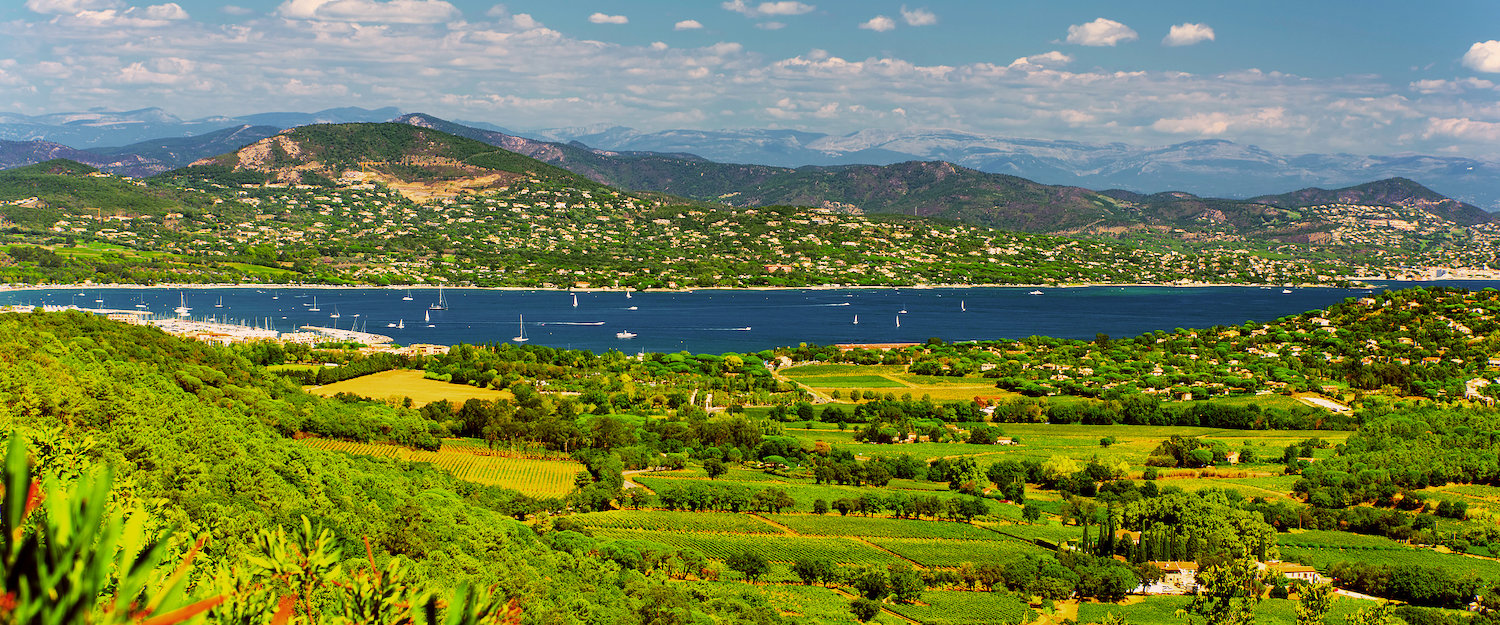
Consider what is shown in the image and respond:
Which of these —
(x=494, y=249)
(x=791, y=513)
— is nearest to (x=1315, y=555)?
(x=791, y=513)

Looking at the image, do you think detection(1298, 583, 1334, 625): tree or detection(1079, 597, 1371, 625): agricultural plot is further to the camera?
detection(1079, 597, 1371, 625): agricultural plot

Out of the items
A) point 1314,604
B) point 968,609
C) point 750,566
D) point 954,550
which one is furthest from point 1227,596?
point 750,566

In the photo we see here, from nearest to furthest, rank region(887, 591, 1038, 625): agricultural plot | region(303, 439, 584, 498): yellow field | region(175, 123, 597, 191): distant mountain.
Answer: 1. region(887, 591, 1038, 625): agricultural plot
2. region(303, 439, 584, 498): yellow field
3. region(175, 123, 597, 191): distant mountain

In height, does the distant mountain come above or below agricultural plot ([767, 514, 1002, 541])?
above

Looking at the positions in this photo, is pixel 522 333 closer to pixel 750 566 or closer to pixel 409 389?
pixel 409 389

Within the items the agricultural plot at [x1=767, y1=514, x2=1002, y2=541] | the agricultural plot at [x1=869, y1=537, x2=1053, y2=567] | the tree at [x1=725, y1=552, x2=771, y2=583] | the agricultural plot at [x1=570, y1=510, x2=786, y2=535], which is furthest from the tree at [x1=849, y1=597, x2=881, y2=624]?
the agricultural plot at [x1=570, y1=510, x2=786, y2=535]

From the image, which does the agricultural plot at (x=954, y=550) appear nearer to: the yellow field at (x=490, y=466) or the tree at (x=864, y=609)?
the tree at (x=864, y=609)

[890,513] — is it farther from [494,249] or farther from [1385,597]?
[494,249]

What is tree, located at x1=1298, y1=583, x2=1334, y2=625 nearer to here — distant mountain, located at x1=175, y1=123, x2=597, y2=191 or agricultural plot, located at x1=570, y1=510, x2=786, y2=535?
agricultural plot, located at x1=570, y1=510, x2=786, y2=535

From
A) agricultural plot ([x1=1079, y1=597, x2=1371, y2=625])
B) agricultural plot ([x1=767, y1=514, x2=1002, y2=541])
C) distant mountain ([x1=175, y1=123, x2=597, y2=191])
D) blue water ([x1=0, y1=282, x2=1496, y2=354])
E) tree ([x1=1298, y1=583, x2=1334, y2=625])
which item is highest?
distant mountain ([x1=175, y1=123, x2=597, y2=191])
